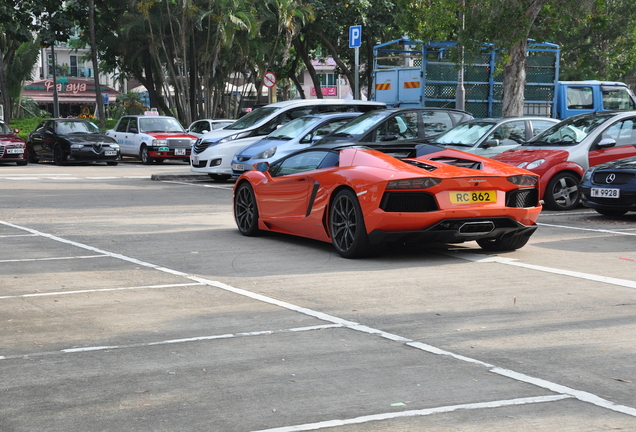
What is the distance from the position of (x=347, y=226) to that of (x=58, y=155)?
21.3 m

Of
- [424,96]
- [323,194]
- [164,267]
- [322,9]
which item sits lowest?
[164,267]

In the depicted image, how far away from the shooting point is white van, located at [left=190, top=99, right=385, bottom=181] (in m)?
21.1

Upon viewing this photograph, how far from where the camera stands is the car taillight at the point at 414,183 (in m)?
9.07

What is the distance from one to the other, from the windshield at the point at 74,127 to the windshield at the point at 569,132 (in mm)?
17704

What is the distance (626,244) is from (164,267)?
5376mm

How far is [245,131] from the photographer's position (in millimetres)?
21594

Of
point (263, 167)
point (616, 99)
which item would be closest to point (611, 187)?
point (263, 167)

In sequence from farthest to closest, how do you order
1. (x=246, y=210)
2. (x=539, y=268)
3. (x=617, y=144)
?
(x=617, y=144)
(x=246, y=210)
(x=539, y=268)

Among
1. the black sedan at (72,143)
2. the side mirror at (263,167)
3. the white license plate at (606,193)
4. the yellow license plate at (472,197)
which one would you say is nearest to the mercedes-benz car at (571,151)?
the white license plate at (606,193)

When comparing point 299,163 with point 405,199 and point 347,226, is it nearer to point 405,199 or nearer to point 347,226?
point 347,226

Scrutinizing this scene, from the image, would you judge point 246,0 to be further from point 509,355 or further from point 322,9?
point 509,355

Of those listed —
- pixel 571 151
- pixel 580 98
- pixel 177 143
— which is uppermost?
pixel 580 98

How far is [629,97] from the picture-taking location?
1056 inches

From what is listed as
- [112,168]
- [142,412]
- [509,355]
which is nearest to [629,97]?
[112,168]
